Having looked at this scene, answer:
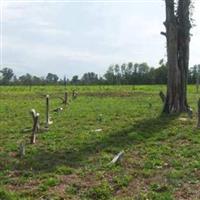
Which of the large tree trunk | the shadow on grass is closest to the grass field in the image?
the shadow on grass

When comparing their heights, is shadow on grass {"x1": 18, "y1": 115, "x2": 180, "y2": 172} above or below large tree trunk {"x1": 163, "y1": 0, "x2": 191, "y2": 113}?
below

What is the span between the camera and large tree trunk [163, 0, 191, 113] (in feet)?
79.9

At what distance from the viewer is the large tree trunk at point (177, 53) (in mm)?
24359

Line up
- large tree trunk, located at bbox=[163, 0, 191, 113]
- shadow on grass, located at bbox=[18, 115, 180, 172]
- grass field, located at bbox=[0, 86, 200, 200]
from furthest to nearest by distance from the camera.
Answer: large tree trunk, located at bbox=[163, 0, 191, 113]
shadow on grass, located at bbox=[18, 115, 180, 172]
grass field, located at bbox=[0, 86, 200, 200]

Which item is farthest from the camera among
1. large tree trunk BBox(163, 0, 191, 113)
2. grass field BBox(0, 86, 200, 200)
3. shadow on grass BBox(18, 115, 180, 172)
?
large tree trunk BBox(163, 0, 191, 113)

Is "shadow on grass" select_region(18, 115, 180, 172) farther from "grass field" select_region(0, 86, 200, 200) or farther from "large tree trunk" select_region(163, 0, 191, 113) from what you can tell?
"large tree trunk" select_region(163, 0, 191, 113)

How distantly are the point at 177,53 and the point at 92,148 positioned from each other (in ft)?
37.6

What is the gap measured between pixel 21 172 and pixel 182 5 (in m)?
15.6

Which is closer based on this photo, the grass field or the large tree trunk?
the grass field

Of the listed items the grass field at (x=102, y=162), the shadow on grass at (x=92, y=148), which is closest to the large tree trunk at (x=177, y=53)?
the grass field at (x=102, y=162)

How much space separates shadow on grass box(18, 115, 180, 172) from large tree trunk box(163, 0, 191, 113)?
428 centimetres

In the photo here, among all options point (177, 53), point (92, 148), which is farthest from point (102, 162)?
point (177, 53)

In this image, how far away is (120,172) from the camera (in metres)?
11.4

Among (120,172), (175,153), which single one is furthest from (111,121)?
(120,172)
